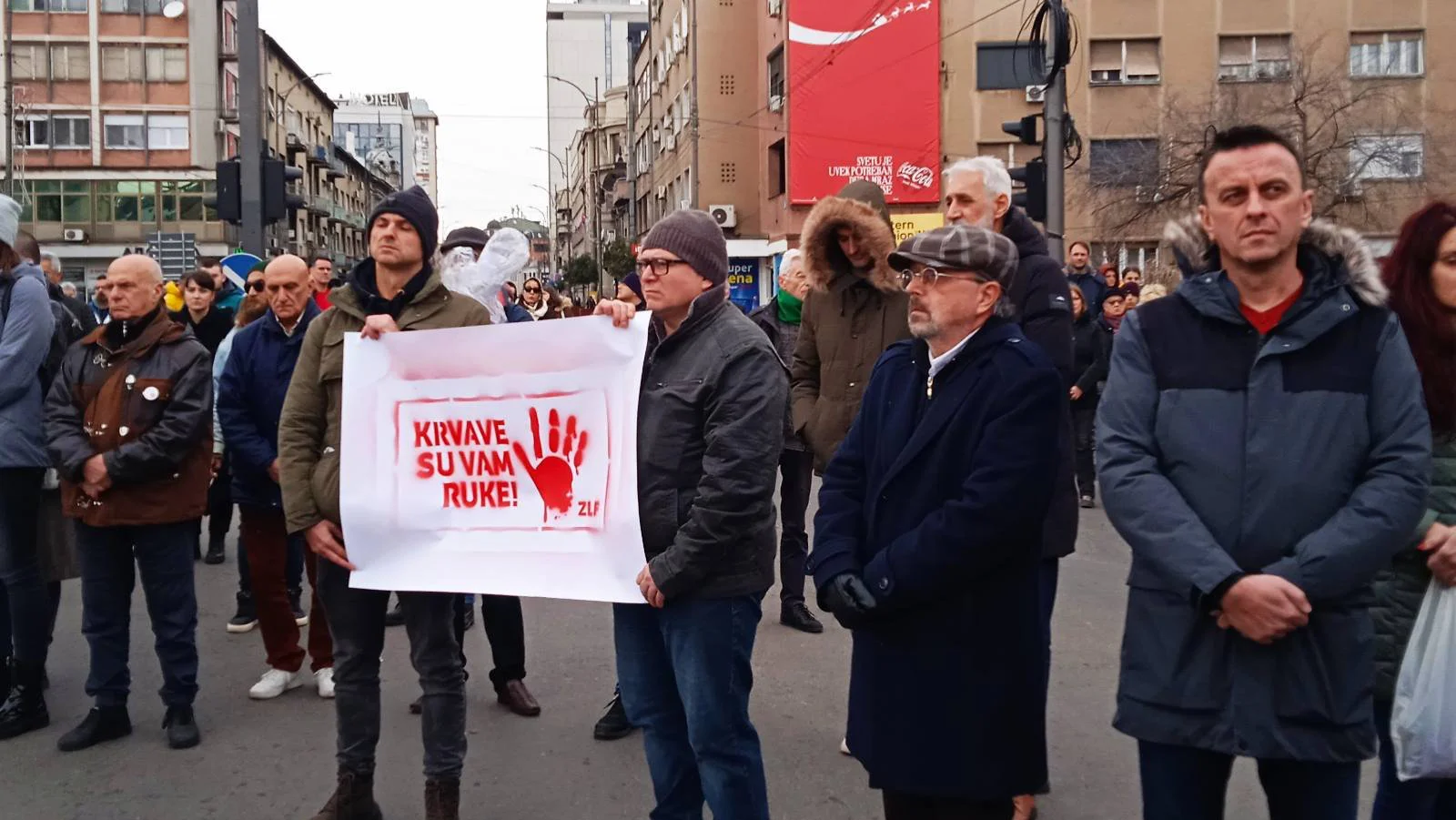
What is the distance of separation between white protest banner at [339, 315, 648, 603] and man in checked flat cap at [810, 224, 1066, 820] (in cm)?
104

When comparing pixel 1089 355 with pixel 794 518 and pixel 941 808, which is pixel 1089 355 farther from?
pixel 941 808

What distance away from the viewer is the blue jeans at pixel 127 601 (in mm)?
5562

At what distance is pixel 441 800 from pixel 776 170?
40.2 meters

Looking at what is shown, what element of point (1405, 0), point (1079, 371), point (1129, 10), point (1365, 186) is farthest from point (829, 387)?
point (1405, 0)

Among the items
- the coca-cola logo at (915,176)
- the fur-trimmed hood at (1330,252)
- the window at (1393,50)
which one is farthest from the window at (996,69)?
the fur-trimmed hood at (1330,252)

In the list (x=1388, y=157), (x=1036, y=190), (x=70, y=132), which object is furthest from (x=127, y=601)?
(x=70, y=132)

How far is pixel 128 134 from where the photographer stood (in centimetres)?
6706

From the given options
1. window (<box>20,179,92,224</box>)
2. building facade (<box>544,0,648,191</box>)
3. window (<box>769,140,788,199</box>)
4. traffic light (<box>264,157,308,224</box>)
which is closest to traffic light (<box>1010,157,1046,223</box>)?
traffic light (<box>264,157,308,224</box>)

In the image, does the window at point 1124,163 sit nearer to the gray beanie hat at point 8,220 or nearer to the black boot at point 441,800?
the gray beanie hat at point 8,220

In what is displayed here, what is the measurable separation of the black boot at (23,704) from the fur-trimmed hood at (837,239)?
385 cm

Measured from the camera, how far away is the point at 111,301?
5.48 m

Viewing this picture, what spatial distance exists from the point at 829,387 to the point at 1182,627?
2540mm

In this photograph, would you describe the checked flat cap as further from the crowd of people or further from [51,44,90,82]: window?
[51,44,90,82]: window

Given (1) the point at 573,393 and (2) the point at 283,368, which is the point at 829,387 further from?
(2) the point at 283,368
